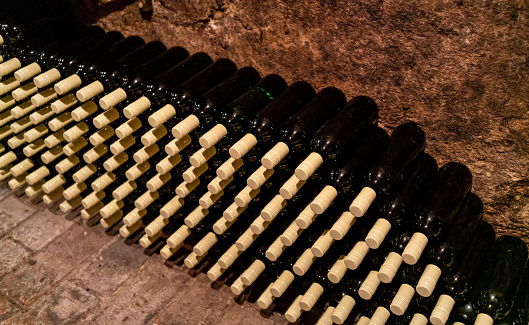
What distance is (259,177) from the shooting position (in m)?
1.60

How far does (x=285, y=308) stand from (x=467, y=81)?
1189 millimetres

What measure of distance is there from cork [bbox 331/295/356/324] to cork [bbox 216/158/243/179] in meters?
0.61

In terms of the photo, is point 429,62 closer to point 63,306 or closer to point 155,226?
point 155,226

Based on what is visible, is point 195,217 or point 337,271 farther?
point 195,217

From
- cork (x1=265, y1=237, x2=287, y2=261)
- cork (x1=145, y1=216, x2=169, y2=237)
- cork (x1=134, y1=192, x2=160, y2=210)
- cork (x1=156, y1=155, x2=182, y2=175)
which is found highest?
cork (x1=156, y1=155, x2=182, y2=175)

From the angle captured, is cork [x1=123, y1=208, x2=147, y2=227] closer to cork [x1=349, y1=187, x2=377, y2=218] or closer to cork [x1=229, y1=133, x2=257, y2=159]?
cork [x1=229, y1=133, x2=257, y2=159]

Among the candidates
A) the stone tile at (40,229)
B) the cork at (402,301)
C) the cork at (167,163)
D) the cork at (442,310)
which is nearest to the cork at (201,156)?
the cork at (167,163)

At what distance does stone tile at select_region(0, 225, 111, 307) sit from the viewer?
2.12 m

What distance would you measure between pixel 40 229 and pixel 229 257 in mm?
1140

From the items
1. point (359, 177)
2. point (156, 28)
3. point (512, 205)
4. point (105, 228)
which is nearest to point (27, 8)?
point (156, 28)

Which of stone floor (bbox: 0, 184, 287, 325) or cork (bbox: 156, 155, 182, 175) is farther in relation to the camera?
stone floor (bbox: 0, 184, 287, 325)

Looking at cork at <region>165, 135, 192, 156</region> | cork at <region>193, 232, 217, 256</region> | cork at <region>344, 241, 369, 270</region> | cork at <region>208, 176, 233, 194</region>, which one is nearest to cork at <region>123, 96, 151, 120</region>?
cork at <region>165, 135, 192, 156</region>

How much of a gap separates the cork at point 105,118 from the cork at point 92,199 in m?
0.47

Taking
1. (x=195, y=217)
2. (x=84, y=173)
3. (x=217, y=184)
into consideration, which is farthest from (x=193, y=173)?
(x=84, y=173)
